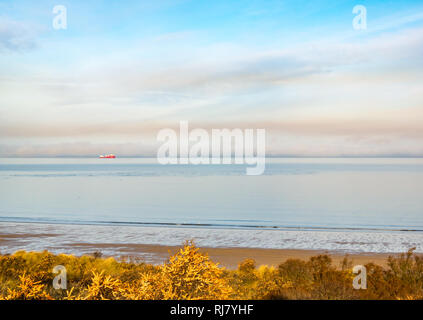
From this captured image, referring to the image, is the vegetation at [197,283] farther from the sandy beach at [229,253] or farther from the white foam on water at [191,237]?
the white foam on water at [191,237]

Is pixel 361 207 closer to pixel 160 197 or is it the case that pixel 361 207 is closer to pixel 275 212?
pixel 275 212

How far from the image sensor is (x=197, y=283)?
514 centimetres

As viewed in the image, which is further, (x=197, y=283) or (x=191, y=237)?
(x=191, y=237)

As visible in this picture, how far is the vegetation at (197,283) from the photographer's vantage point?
5.00 m

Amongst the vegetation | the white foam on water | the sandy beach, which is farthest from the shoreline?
the vegetation

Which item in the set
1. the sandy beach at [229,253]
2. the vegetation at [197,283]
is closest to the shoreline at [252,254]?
the sandy beach at [229,253]

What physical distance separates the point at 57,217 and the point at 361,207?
70.5 feet

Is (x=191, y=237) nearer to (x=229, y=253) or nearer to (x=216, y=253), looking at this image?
(x=216, y=253)

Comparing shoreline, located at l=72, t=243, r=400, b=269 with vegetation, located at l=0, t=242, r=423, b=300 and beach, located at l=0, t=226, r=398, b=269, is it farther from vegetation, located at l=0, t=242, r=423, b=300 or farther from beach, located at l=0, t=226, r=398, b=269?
vegetation, located at l=0, t=242, r=423, b=300

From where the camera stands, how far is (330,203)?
31.8 metres

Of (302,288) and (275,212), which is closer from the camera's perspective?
(302,288)

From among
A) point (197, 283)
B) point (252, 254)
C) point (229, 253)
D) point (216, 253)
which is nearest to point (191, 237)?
point (216, 253)

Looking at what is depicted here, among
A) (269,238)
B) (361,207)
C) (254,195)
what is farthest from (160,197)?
(269,238)
